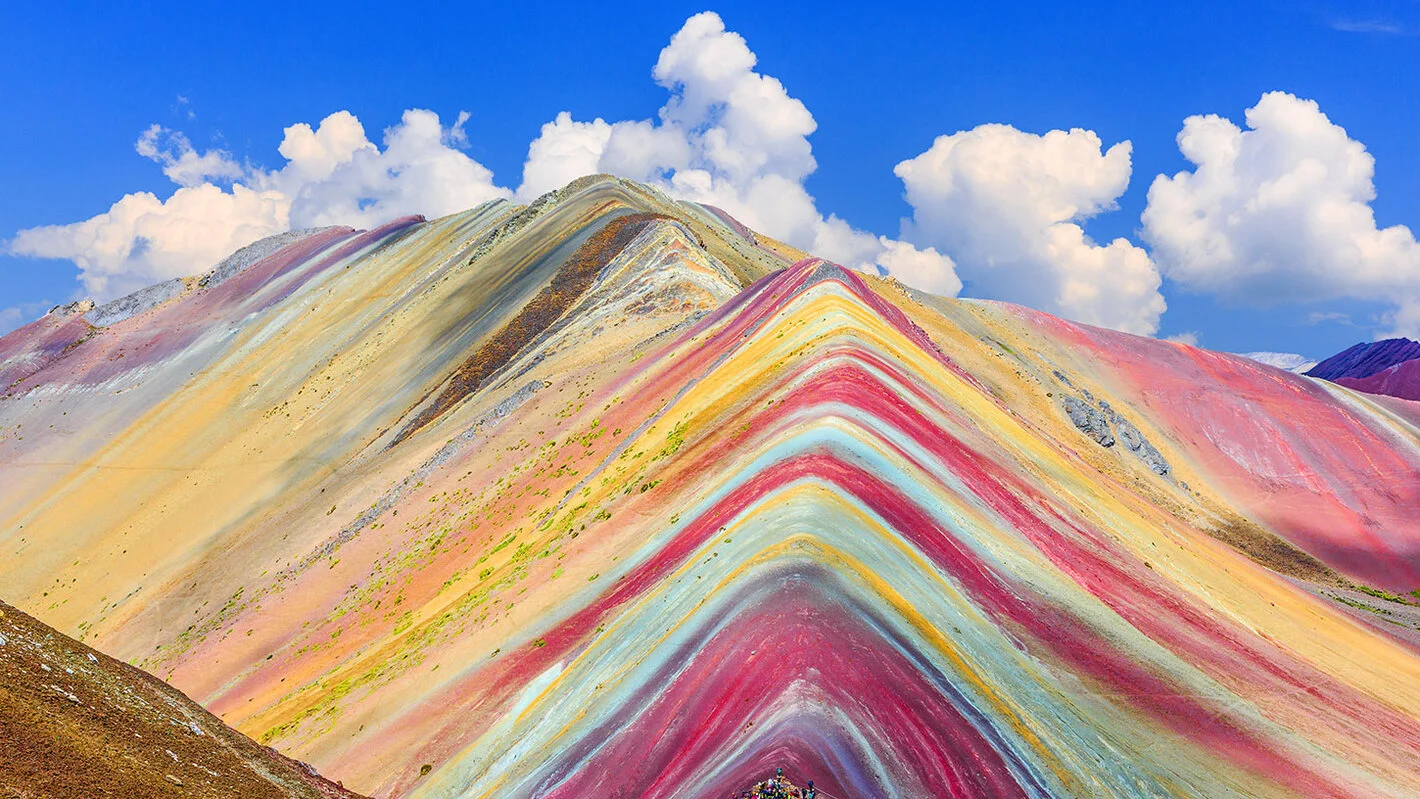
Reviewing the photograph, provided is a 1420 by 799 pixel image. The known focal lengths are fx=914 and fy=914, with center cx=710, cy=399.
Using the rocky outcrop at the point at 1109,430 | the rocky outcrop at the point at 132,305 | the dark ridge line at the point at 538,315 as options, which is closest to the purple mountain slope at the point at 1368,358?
the rocky outcrop at the point at 1109,430

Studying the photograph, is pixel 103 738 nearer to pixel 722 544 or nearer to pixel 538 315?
pixel 722 544

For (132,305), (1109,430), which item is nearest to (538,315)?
(1109,430)

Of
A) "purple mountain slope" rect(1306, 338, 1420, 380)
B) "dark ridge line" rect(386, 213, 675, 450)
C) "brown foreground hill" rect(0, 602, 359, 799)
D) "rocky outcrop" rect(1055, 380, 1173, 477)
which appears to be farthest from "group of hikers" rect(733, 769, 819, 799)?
"purple mountain slope" rect(1306, 338, 1420, 380)

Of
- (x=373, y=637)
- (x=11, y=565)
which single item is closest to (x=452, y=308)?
(x=11, y=565)

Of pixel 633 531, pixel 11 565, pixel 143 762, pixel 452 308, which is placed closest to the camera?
pixel 143 762

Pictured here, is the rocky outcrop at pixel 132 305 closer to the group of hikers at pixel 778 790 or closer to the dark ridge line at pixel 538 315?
the dark ridge line at pixel 538 315

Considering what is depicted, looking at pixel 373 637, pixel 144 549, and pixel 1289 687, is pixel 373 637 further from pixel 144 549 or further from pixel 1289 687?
pixel 144 549

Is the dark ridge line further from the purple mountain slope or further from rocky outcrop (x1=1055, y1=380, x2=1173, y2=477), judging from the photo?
the purple mountain slope
